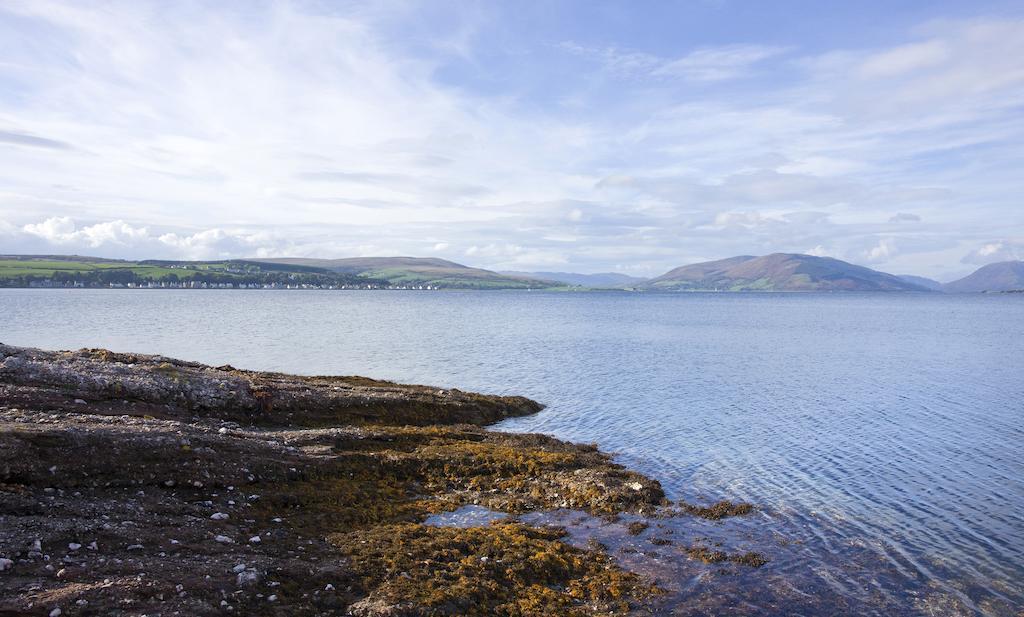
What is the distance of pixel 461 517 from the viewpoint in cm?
1964

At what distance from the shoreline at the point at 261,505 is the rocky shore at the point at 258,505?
0.18ft

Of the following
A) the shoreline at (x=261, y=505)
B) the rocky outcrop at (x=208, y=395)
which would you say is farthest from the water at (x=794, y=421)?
the rocky outcrop at (x=208, y=395)

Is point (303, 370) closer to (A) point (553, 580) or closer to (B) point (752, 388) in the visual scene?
(B) point (752, 388)

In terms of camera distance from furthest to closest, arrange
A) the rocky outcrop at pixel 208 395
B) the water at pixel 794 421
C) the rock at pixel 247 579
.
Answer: the rocky outcrop at pixel 208 395 < the water at pixel 794 421 < the rock at pixel 247 579

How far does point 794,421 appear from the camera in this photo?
35.8 meters

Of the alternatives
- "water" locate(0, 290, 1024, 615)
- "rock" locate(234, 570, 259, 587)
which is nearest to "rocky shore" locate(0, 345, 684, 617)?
"rock" locate(234, 570, 259, 587)

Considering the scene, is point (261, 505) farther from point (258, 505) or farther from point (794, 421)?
point (794, 421)

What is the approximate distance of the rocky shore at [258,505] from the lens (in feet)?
41.8

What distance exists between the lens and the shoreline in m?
12.8

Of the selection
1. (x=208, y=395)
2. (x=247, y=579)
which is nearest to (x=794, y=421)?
(x=208, y=395)

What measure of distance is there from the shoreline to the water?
317cm

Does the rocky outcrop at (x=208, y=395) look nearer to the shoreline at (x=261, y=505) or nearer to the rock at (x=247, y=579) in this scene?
the shoreline at (x=261, y=505)

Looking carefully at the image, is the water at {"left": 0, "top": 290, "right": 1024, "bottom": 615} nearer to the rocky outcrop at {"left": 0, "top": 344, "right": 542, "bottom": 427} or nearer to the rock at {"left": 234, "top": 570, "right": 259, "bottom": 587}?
the rocky outcrop at {"left": 0, "top": 344, "right": 542, "bottom": 427}

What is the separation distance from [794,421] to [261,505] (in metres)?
29.7
